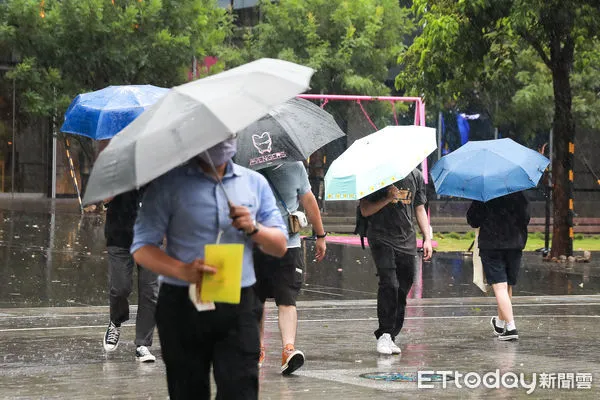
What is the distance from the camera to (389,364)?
355 inches

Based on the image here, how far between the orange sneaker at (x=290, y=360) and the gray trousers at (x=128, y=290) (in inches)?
44.1

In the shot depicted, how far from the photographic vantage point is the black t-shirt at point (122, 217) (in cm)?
886

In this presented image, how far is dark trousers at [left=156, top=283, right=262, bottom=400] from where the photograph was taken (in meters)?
4.93

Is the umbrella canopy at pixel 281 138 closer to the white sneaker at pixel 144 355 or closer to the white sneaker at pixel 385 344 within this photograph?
the white sneaker at pixel 144 355

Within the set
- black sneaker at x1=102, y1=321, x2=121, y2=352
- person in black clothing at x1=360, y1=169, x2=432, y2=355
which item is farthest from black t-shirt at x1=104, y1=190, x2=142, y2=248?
person in black clothing at x1=360, y1=169, x2=432, y2=355

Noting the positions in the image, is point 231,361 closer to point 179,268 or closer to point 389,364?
point 179,268

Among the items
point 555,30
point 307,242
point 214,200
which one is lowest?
point 307,242

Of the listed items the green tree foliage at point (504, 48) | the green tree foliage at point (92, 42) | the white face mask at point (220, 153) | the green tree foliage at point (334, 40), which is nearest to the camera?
the white face mask at point (220, 153)

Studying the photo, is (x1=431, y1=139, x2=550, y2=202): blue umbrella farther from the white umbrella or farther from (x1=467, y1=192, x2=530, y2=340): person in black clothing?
the white umbrella

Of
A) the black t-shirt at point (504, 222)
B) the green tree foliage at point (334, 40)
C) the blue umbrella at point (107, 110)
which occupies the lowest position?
the black t-shirt at point (504, 222)

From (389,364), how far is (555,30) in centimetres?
1157

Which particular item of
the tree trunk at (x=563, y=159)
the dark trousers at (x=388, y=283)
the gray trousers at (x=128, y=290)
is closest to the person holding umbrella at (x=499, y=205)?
the dark trousers at (x=388, y=283)

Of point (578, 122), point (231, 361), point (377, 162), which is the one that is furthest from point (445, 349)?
point (578, 122)

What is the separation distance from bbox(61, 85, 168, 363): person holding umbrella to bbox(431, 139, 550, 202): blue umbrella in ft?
9.70
